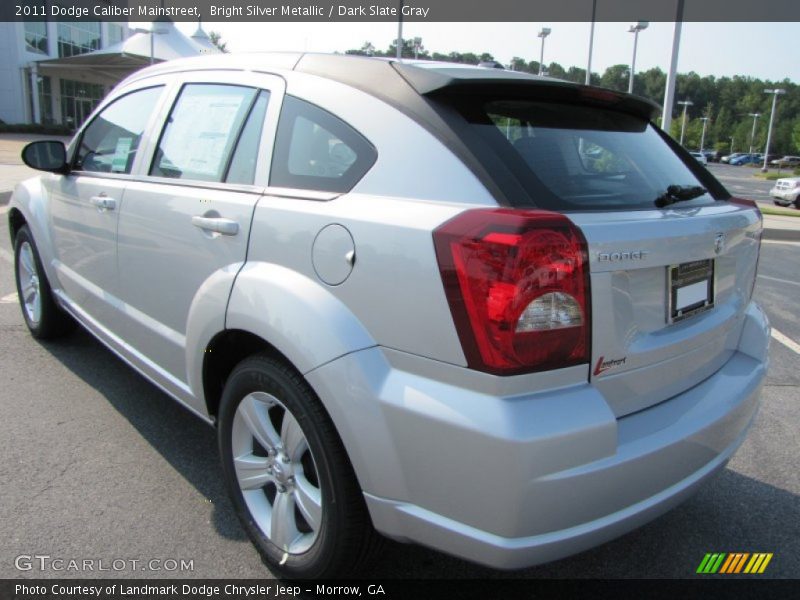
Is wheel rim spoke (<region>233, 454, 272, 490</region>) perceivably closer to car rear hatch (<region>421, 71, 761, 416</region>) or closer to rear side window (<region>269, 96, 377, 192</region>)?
rear side window (<region>269, 96, 377, 192</region>)

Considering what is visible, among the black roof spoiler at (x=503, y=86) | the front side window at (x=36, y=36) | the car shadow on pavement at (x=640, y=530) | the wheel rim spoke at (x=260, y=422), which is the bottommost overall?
the car shadow on pavement at (x=640, y=530)

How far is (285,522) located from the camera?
2.28 meters

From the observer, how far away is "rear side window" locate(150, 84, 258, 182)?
258cm

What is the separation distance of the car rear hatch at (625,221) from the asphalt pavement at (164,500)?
32.3 inches

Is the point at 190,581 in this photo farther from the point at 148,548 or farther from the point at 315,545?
the point at 315,545

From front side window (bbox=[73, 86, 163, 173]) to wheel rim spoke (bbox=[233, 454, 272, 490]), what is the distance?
5.31 ft

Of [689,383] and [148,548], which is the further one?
[148,548]

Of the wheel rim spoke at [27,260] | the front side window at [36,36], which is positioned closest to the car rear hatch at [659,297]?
the wheel rim spoke at [27,260]

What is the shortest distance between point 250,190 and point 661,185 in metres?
1.49

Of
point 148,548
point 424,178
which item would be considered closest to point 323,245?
point 424,178

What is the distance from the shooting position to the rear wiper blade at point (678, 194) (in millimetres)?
2229

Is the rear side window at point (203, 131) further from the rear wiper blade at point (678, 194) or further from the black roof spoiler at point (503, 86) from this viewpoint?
the rear wiper blade at point (678, 194)

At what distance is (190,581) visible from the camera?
2338 millimetres

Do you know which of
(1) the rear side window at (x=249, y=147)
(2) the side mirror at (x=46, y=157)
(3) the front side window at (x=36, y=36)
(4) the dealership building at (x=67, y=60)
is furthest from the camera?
(3) the front side window at (x=36, y=36)
